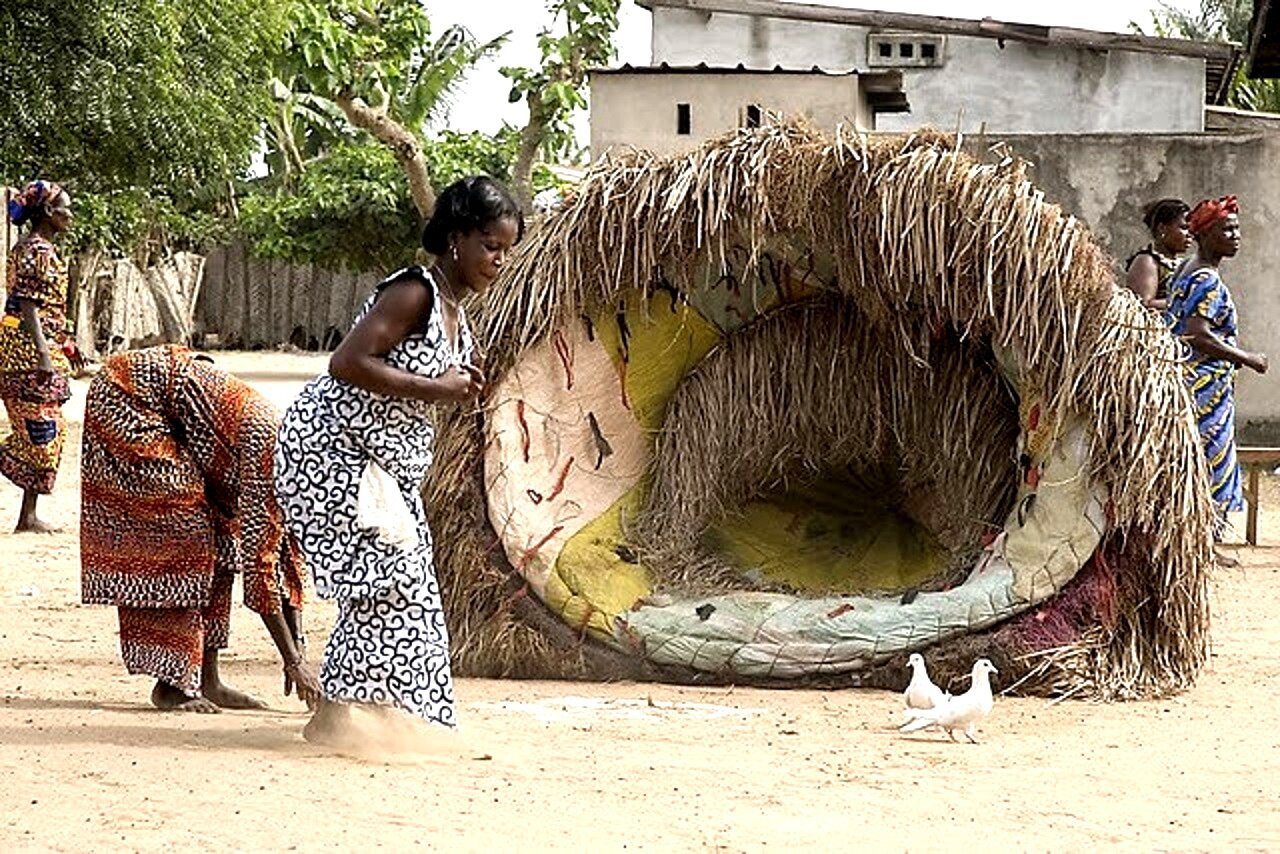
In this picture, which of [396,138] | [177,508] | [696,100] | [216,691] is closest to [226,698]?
[216,691]

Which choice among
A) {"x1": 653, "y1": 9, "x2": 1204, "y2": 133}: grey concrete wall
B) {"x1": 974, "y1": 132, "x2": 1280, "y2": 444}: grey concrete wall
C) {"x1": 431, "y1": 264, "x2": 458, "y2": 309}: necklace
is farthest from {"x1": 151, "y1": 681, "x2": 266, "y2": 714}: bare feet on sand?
{"x1": 653, "y1": 9, "x2": 1204, "y2": 133}: grey concrete wall

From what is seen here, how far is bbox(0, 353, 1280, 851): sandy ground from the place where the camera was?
14.9 feet

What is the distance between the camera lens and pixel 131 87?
50.2 ft

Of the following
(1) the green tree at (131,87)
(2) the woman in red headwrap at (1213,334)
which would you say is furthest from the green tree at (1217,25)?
(2) the woman in red headwrap at (1213,334)

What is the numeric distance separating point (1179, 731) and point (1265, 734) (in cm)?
24

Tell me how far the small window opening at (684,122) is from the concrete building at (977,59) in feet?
17.3

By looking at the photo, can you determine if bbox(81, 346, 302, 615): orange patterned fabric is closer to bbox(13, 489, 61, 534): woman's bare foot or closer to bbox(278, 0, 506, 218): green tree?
bbox(13, 489, 61, 534): woman's bare foot

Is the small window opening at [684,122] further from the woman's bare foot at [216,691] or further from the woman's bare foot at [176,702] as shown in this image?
the woman's bare foot at [176,702]

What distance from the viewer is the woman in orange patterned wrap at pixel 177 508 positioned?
18.9ft

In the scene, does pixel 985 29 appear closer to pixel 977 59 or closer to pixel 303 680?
pixel 977 59

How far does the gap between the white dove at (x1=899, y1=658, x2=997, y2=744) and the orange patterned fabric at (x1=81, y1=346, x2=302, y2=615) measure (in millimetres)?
1801

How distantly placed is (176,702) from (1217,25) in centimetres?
2991

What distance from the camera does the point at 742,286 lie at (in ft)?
25.3

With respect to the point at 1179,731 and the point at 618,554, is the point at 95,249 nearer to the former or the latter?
the point at 618,554
